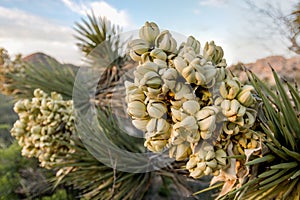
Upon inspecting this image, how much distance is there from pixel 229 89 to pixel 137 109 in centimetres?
18

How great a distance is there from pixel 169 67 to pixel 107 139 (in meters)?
1.15

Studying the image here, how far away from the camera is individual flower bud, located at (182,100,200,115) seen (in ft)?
1.93

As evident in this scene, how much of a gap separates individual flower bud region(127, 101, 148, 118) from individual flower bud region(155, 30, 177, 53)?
0.12 m

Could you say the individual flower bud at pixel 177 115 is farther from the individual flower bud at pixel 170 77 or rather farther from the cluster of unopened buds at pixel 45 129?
the cluster of unopened buds at pixel 45 129

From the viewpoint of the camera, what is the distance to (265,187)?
68cm

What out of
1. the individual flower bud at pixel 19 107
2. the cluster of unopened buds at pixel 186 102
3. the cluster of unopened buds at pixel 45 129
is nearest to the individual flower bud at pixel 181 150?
the cluster of unopened buds at pixel 186 102

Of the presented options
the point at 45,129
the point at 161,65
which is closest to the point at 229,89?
the point at 161,65

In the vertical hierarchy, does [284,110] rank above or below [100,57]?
below

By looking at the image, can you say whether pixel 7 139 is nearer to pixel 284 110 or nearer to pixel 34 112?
pixel 34 112

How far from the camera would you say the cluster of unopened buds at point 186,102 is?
0.59 meters

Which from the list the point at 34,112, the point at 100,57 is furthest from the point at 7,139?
the point at 34,112

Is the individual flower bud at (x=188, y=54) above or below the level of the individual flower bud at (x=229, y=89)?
above

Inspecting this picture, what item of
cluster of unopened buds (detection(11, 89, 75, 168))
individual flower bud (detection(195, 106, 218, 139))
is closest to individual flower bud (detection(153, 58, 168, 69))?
individual flower bud (detection(195, 106, 218, 139))

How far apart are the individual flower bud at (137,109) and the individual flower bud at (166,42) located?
12 centimetres
